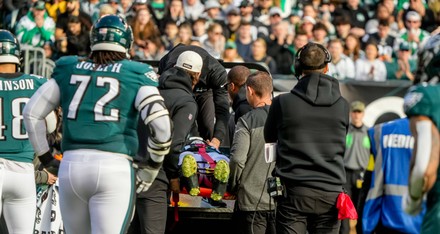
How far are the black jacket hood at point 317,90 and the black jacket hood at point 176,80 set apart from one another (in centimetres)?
140

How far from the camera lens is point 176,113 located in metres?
9.35

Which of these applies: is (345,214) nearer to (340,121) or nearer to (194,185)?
(340,121)

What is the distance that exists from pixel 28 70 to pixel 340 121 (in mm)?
8588

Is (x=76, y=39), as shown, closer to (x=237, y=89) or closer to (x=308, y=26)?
(x=308, y=26)

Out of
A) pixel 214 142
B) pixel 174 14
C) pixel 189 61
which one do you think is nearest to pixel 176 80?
pixel 189 61

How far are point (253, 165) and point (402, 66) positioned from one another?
8668 mm

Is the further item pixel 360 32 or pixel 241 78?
pixel 360 32

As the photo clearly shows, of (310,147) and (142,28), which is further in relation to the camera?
(142,28)

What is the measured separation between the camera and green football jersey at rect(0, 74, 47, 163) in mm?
8977

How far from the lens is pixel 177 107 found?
9.35 m

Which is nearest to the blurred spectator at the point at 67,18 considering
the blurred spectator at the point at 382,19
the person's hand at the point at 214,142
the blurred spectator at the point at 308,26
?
the blurred spectator at the point at 308,26

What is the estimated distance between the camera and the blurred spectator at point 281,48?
18.0m

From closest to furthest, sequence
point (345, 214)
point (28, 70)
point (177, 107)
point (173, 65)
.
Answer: point (345, 214), point (177, 107), point (173, 65), point (28, 70)

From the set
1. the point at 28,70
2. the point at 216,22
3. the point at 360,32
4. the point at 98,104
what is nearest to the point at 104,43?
the point at 98,104
